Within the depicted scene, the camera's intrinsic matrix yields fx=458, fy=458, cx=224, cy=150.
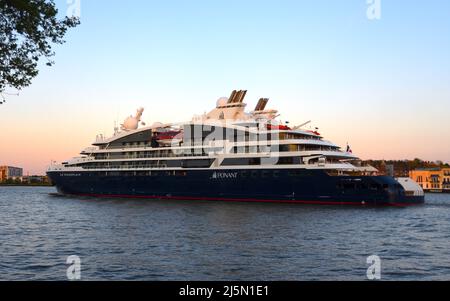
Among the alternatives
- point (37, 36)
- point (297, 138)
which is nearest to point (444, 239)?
point (37, 36)

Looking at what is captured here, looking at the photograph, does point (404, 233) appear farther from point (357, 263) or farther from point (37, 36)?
point (37, 36)

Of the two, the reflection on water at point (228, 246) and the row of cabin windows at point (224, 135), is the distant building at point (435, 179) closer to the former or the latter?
the row of cabin windows at point (224, 135)

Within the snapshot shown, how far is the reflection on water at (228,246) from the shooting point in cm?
1900

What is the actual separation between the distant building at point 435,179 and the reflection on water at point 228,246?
113130 mm

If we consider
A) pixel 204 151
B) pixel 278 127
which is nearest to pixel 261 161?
pixel 278 127

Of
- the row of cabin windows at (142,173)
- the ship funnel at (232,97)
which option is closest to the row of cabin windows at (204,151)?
the row of cabin windows at (142,173)

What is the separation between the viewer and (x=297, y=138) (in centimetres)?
6112

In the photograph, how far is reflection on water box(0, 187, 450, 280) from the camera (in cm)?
1900

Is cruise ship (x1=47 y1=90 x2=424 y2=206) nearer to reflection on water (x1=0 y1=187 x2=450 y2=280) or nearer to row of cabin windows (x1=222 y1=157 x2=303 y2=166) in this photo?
row of cabin windows (x1=222 y1=157 x2=303 y2=166)

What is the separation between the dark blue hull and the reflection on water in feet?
34.0

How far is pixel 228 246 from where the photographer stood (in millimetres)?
25016

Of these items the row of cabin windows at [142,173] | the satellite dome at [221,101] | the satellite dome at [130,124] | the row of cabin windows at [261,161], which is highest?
the satellite dome at [221,101]

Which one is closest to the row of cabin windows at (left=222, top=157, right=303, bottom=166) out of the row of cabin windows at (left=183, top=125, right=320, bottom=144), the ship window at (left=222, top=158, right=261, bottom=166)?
the ship window at (left=222, top=158, right=261, bottom=166)
